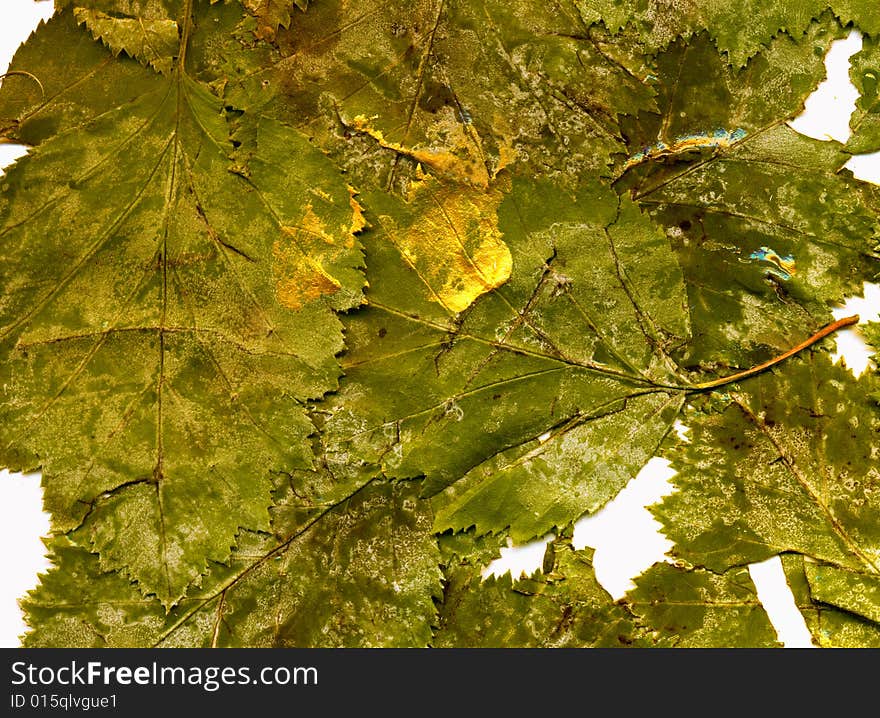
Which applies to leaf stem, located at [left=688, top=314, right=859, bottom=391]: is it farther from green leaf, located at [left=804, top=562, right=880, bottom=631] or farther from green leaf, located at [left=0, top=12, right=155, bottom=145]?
green leaf, located at [left=0, top=12, right=155, bottom=145]

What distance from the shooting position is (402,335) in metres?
1.22

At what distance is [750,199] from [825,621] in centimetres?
73

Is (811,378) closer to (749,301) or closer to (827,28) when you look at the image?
(749,301)

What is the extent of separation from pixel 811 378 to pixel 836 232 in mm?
252

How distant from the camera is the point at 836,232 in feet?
4.11

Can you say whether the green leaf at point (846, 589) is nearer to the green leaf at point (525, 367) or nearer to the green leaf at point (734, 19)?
the green leaf at point (525, 367)

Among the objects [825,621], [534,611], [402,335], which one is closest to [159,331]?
[402,335]

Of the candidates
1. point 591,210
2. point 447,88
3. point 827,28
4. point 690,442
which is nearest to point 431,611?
point 690,442

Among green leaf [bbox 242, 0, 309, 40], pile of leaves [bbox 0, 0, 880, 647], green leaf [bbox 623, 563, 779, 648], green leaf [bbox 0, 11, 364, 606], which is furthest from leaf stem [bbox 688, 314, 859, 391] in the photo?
green leaf [bbox 242, 0, 309, 40]

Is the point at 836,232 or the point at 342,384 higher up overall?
the point at 836,232

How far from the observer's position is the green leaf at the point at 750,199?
125 centimetres

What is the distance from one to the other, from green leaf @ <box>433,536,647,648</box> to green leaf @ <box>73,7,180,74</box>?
98 cm

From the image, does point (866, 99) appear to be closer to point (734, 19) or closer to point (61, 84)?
point (734, 19)

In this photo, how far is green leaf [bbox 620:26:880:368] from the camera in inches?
49.4
